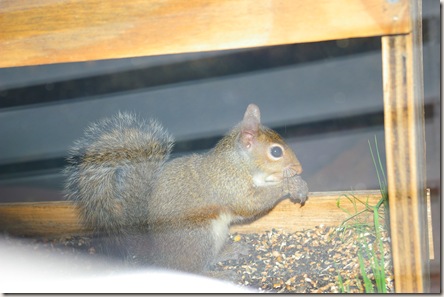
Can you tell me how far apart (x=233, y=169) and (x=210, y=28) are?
0.80 m

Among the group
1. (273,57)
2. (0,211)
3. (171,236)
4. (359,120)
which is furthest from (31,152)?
(359,120)

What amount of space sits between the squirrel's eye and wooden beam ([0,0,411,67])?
70 centimetres

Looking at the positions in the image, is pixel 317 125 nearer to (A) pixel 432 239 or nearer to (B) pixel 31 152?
(A) pixel 432 239

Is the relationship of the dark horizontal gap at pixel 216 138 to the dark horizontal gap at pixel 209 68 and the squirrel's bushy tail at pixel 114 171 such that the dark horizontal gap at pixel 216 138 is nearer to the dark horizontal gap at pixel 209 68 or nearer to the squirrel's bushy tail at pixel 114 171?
the squirrel's bushy tail at pixel 114 171

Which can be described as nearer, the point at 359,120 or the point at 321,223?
the point at 321,223

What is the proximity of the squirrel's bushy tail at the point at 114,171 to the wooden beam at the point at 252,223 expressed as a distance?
164 millimetres

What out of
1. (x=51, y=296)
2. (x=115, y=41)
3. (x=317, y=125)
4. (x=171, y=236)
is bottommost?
(x=51, y=296)

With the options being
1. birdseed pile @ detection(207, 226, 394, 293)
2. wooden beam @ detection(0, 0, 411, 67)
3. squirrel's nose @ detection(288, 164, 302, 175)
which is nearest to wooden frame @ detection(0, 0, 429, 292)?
wooden beam @ detection(0, 0, 411, 67)

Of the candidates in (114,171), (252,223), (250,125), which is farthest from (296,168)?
(114,171)

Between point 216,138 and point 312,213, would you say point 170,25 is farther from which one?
point 312,213

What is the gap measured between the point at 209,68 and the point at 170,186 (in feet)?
2.34

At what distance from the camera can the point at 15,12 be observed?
1.23m

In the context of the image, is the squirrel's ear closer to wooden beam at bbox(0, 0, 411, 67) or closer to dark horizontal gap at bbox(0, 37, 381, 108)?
dark horizontal gap at bbox(0, 37, 381, 108)

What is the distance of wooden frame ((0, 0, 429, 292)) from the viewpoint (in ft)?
3.75
